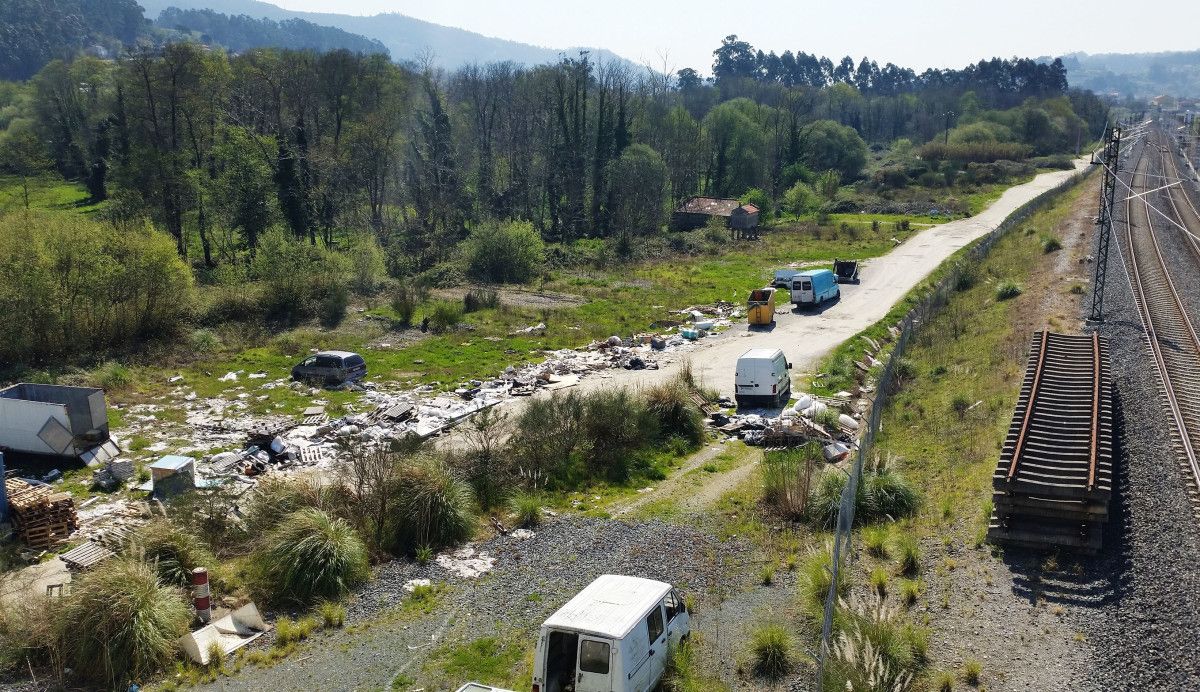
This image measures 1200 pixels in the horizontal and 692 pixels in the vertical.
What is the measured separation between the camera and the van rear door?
394 inches

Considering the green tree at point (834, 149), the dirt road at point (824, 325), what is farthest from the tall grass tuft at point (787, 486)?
the green tree at point (834, 149)

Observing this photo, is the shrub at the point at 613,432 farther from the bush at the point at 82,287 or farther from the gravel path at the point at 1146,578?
the bush at the point at 82,287

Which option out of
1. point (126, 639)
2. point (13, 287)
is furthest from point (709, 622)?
point (13, 287)

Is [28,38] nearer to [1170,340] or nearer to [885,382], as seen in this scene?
[885,382]

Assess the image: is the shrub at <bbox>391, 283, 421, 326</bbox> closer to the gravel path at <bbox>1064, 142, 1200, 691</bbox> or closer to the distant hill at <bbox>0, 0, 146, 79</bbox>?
the gravel path at <bbox>1064, 142, 1200, 691</bbox>

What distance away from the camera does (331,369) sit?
95.2ft

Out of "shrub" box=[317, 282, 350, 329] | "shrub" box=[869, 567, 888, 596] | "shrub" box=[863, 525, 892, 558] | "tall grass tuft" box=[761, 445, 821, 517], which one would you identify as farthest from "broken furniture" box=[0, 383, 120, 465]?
"shrub" box=[869, 567, 888, 596]

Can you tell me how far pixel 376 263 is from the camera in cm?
4481

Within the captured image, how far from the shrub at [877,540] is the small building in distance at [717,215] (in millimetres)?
52556

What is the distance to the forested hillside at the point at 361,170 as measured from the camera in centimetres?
3838

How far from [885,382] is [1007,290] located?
12493 mm

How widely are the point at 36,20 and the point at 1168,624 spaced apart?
8981 inches

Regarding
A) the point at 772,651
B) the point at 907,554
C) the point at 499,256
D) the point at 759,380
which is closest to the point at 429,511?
the point at 772,651

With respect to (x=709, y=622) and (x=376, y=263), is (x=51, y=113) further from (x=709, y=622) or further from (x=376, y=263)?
(x=709, y=622)
